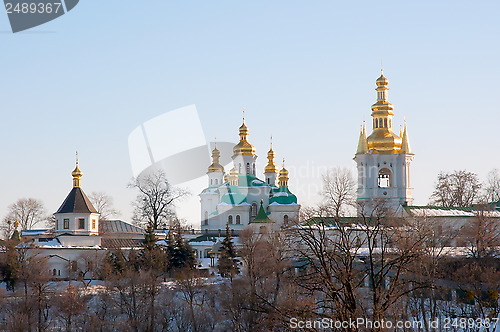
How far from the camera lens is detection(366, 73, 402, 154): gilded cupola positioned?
1929 inches

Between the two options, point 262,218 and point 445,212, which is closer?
point 445,212

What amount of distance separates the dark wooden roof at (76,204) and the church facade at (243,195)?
37.8ft

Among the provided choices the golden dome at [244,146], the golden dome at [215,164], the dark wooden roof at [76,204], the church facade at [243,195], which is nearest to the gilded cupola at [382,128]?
the church facade at [243,195]

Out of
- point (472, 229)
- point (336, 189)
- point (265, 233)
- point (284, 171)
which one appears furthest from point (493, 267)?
point (284, 171)

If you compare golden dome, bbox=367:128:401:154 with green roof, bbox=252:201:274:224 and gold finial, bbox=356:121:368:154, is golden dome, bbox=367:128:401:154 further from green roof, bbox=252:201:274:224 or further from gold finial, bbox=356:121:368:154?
green roof, bbox=252:201:274:224

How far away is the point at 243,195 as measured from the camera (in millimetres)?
54844

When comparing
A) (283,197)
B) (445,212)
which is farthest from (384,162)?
(283,197)

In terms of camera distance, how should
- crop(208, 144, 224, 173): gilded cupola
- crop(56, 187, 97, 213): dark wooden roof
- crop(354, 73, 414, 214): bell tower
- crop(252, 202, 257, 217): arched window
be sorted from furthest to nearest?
crop(208, 144, 224, 173): gilded cupola
crop(252, 202, 257, 217): arched window
crop(354, 73, 414, 214): bell tower
crop(56, 187, 97, 213): dark wooden roof

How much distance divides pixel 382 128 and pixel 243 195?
1104cm

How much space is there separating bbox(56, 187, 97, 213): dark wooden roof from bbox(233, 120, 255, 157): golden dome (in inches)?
657

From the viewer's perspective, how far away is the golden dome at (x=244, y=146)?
58062 mm

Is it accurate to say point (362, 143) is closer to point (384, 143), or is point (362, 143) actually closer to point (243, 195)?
point (384, 143)

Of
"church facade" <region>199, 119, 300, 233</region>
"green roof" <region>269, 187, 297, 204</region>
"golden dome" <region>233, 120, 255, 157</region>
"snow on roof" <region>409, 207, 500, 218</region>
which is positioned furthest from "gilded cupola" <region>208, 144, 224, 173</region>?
"snow on roof" <region>409, 207, 500, 218</region>

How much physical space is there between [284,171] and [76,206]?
17.2m
